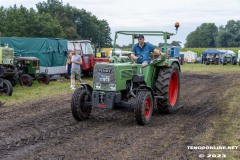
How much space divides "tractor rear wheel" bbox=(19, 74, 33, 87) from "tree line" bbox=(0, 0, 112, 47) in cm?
1109

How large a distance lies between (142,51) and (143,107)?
174cm

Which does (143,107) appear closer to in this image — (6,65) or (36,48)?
(6,65)

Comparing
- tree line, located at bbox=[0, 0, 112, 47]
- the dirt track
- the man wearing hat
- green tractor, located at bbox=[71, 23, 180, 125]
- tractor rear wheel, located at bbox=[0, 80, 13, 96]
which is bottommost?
the dirt track

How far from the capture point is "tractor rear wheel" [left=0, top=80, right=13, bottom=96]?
1269 centimetres

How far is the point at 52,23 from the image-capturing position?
54031mm

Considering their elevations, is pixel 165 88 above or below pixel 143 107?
above

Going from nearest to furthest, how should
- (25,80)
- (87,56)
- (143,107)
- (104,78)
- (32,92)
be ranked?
(143,107)
(104,78)
(32,92)
(25,80)
(87,56)

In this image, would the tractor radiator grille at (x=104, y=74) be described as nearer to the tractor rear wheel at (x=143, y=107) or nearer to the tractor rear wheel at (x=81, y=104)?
the tractor rear wheel at (x=81, y=104)

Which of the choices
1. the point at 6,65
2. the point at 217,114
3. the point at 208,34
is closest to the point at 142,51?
the point at 217,114

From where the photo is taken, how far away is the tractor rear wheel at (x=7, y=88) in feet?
41.6

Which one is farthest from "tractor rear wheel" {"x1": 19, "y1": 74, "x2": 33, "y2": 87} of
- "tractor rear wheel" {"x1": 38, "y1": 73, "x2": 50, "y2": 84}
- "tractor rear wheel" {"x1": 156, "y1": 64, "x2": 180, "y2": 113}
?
"tractor rear wheel" {"x1": 156, "y1": 64, "x2": 180, "y2": 113}

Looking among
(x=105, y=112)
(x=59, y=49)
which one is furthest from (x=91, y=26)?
(x=105, y=112)

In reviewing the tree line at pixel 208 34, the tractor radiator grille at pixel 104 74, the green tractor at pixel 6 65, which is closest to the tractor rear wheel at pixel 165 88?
the tractor radiator grille at pixel 104 74

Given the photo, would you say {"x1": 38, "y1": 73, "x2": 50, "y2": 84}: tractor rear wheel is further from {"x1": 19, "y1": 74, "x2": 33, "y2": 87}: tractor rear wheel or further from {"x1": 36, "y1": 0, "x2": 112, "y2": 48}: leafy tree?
{"x1": 36, "y1": 0, "x2": 112, "y2": 48}: leafy tree
